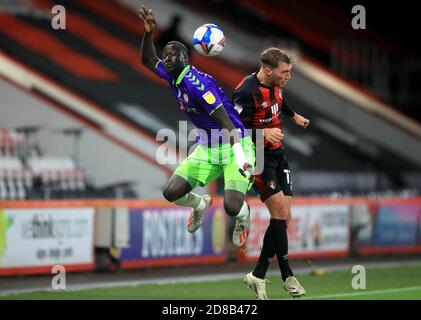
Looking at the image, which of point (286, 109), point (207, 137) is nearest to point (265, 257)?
point (207, 137)

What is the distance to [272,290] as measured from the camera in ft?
42.9

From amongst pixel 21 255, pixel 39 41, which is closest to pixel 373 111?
pixel 39 41

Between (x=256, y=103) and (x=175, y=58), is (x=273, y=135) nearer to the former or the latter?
(x=256, y=103)

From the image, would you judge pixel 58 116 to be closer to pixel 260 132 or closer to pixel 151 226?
pixel 151 226

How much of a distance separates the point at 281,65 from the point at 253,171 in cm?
120

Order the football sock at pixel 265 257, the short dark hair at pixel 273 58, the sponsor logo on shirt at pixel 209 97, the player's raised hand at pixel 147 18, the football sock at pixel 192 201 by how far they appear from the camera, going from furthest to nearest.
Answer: the football sock at pixel 192 201 → the football sock at pixel 265 257 → the short dark hair at pixel 273 58 → the player's raised hand at pixel 147 18 → the sponsor logo on shirt at pixel 209 97

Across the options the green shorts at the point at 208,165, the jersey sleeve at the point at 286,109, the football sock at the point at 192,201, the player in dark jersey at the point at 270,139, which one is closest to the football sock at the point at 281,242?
the player in dark jersey at the point at 270,139

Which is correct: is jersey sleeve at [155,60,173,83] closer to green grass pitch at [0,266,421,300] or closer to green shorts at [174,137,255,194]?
green shorts at [174,137,255,194]

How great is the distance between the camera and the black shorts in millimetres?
11109

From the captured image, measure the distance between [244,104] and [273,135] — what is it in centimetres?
48

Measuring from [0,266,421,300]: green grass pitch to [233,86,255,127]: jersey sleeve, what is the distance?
7.40 feet

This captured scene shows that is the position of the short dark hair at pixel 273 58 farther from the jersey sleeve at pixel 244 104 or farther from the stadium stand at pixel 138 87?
the stadium stand at pixel 138 87

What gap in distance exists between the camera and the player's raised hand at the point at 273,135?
432 inches

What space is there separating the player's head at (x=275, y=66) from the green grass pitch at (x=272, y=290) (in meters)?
2.60
